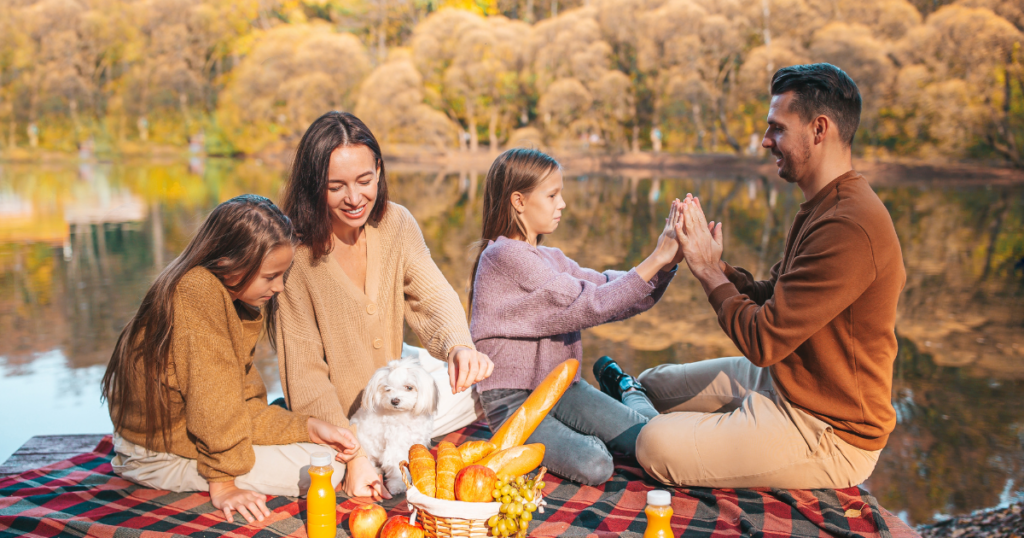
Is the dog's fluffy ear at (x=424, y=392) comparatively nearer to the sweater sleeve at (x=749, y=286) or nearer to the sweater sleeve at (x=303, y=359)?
the sweater sleeve at (x=303, y=359)

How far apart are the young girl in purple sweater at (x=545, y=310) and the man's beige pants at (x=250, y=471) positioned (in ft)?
2.47

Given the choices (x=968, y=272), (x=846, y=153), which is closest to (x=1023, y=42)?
(x=968, y=272)

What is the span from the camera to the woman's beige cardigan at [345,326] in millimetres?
2545

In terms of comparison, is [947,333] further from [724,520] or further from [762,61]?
[762,61]

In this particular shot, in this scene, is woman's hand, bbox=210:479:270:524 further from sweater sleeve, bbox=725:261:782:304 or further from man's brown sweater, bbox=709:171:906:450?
sweater sleeve, bbox=725:261:782:304

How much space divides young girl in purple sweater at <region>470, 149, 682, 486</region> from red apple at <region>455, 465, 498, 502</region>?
801mm

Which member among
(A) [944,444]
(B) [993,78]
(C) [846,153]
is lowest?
(A) [944,444]

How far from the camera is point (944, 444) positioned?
3.76 m

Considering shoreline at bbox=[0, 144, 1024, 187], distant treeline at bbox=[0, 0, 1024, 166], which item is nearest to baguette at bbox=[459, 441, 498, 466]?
shoreline at bbox=[0, 144, 1024, 187]

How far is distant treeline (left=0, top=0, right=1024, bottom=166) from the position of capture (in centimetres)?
2462

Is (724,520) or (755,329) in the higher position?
(755,329)

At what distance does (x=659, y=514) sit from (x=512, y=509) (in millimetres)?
354

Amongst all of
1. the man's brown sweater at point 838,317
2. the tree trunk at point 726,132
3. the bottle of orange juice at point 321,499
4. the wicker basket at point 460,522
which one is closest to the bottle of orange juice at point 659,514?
the wicker basket at point 460,522

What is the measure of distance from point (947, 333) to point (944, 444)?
8.69ft
